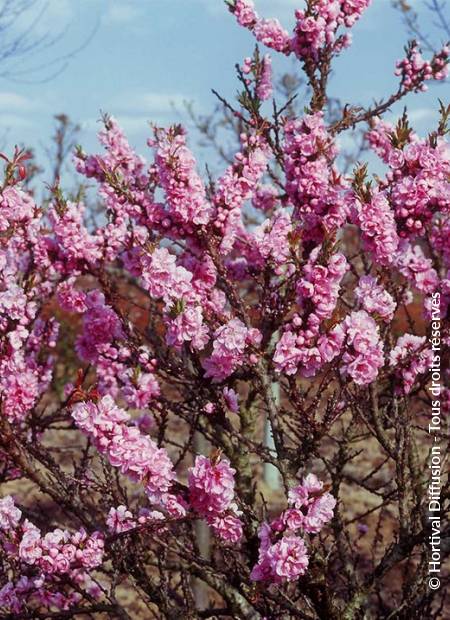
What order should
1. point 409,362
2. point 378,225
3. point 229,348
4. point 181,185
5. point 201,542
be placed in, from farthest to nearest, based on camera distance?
point 201,542 < point 409,362 < point 181,185 < point 378,225 < point 229,348

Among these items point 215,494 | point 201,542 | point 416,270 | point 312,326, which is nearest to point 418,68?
point 416,270

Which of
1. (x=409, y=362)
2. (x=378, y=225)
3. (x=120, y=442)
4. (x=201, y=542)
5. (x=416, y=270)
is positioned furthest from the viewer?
(x=201, y=542)

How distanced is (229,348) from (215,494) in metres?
0.54

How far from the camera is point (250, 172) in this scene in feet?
11.1

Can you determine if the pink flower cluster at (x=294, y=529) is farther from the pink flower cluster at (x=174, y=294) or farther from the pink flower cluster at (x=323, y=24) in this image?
the pink flower cluster at (x=323, y=24)

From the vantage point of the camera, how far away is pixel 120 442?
2.69 meters

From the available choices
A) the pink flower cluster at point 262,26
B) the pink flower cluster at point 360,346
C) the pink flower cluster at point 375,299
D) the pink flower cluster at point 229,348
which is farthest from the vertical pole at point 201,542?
the pink flower cluster at point 360,346

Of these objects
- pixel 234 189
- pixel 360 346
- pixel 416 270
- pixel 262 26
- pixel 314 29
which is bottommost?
pixel 360 346

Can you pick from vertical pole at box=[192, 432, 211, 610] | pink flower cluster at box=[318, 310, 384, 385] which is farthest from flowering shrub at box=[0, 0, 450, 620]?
vertical pole at box=[192, 432, 211, 610]

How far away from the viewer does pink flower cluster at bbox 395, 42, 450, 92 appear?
4.46 metres

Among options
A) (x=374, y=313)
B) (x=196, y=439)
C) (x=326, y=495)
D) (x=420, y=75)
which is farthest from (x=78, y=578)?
(x=420, y=75)

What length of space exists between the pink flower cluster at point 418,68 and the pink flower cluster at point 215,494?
2801mm

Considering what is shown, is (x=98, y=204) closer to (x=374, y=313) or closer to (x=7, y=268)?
(x=7, y=268)

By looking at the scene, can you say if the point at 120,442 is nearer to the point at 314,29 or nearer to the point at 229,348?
the point at 229,348
